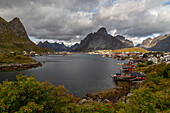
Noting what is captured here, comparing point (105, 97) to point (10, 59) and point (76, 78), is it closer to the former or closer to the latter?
point (76, 78)

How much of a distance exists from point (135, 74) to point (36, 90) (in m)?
65.7

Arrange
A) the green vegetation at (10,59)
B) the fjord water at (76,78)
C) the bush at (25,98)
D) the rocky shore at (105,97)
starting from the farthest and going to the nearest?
the green vegetation at (10,59)
the fjord water at (76,78)
the rocky shore at (105,97)
the bush at (25,98)

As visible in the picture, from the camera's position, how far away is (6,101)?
9.54 metres

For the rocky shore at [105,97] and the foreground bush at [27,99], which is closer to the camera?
the foreground bush at [27,99]

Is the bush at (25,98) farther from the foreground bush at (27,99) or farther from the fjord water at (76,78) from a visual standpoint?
the fjord water at (76,78)

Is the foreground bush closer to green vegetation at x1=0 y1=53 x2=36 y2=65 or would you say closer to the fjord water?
the fjord water

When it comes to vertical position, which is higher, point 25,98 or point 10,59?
point 25,98

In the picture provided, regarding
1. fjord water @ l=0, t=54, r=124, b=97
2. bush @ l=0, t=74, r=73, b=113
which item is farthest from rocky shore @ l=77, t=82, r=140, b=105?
bush @ l=0, t=74, r=73, b=113

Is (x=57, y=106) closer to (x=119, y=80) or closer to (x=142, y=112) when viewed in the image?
(x=142, y=112)

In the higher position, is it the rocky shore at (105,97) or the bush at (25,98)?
the bush at (25,98)

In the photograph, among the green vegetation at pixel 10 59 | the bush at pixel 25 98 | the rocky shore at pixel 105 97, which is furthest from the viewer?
the green vegetation at pixel 10 59

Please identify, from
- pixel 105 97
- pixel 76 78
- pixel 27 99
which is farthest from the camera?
pixel 76 78

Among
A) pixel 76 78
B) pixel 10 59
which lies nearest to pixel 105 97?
pixel 76 78

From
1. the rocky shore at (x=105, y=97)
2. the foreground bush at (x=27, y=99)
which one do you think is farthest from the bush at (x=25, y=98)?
the rocky shore at (x=105, y=97)
